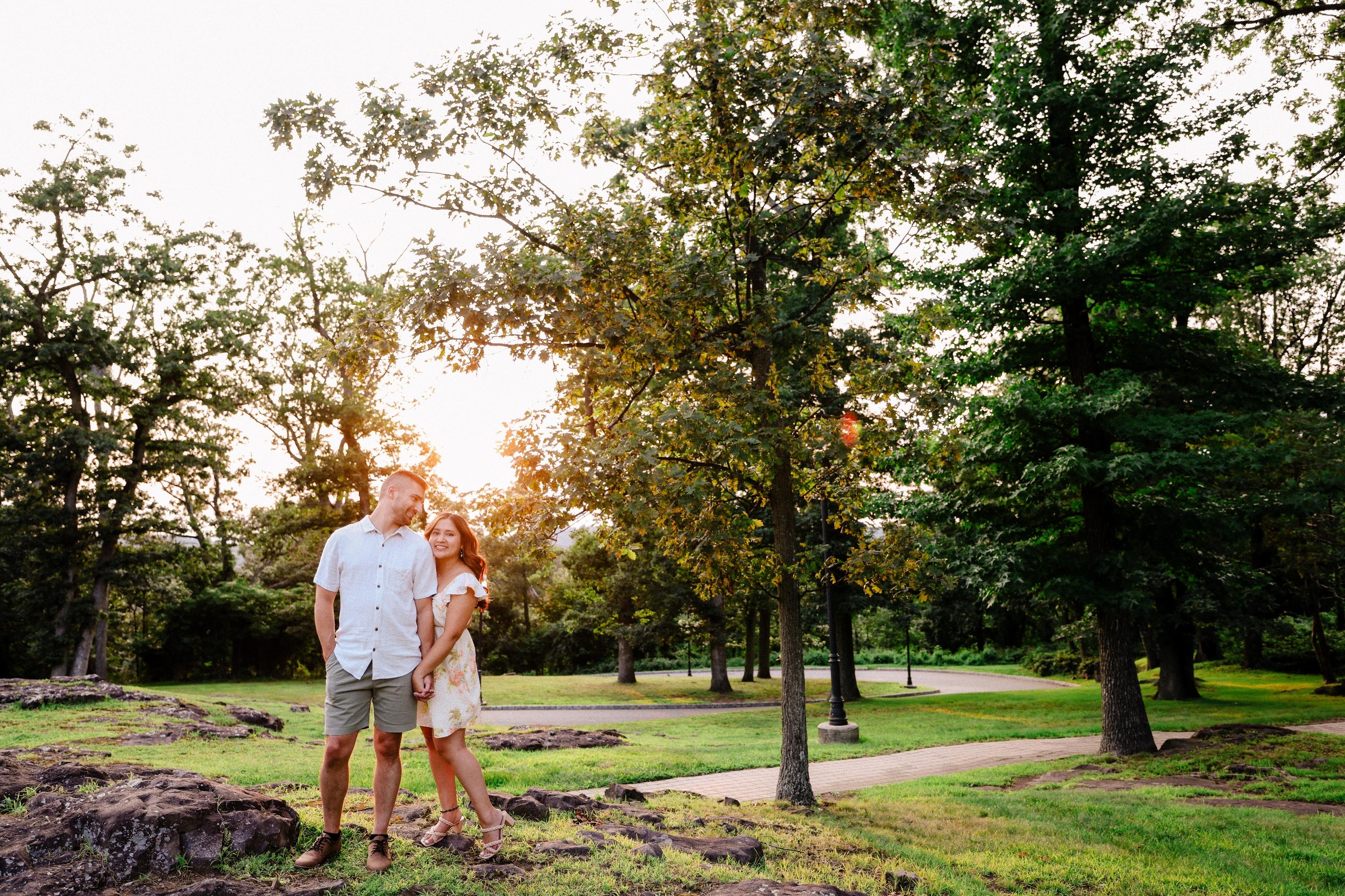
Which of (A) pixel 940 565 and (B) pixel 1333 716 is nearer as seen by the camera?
(A) pixel 940 565

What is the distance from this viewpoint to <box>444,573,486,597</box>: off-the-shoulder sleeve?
4.62 m

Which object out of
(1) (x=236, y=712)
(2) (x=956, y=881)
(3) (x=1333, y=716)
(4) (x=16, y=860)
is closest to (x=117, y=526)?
(1) (x=236, y=712)

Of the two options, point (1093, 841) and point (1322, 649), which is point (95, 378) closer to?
point (1093, 841)

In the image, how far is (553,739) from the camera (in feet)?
41.0

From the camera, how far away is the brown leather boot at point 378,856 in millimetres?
4148

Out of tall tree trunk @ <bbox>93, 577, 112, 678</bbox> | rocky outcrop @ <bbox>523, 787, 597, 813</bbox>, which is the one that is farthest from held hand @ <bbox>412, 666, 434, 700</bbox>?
tall tree trunk @ <bbox>93, 577, 112, 678</bbox>

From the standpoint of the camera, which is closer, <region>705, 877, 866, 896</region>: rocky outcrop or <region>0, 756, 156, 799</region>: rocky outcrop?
<region>705, 877, 866, 896</region>: rocky outcrop

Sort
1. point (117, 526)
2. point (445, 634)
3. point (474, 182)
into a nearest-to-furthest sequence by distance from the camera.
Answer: point (445, 634)
point (474, 182)
point (117, 526)

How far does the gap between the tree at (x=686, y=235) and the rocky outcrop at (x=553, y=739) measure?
4.97 meters

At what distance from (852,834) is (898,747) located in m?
8.23

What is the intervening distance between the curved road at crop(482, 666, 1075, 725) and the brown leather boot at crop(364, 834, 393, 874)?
1327 centimetres

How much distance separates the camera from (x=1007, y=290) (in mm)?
12227

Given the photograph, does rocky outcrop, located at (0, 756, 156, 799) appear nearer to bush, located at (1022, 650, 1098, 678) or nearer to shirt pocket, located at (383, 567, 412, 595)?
shirt pocket, located at (383, 567, 412, 595)

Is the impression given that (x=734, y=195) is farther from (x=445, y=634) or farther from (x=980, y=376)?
(x=980, y=376)
